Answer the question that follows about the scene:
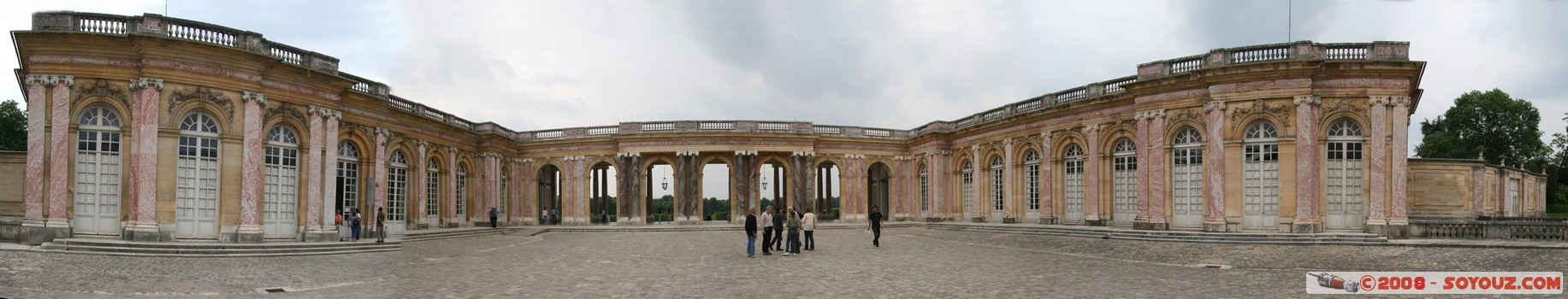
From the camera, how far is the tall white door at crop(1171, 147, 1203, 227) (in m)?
25.4

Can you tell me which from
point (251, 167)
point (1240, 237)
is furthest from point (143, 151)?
point (1240, 237)

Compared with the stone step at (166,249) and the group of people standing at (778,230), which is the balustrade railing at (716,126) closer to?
the group of people standing at (778,230)

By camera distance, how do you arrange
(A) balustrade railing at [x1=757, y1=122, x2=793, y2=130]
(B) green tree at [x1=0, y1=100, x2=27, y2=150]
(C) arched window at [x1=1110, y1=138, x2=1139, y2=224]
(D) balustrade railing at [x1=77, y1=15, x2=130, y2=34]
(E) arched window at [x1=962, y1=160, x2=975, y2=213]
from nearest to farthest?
(D) balustrade railing at [x1=77, y1=15, x2=130, y2=34]
(C) arched window at [x1=1110, y1=138, x2=1139, y2=224]
(E) arched window at [x1=962, y1=160, x2=975, y2=213]
(A) balustrade railing at [x1=757, y1=122, x2=793, y2=130]
(B) green tree at [x1=0, y1=100, x2=27, y2=150]

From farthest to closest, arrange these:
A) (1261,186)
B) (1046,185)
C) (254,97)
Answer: (1046,185) < (1261,186) < (254,97)

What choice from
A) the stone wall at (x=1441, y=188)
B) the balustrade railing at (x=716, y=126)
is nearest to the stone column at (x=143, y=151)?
the balustrade railing at (x=716, y=126)

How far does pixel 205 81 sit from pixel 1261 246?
2268cm

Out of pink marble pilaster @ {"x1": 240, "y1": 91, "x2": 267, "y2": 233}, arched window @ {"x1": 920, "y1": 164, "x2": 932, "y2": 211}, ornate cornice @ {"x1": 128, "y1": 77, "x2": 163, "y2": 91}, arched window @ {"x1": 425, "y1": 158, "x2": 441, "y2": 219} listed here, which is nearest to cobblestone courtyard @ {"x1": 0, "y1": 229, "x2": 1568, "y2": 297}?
pink marble pilaster @ {"x1": 240, "y1": 91, "x2": 267, "y2": 233}

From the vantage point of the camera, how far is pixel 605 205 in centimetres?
4694

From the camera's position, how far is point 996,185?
35.1m

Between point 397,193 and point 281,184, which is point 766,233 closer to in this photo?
point 281,184

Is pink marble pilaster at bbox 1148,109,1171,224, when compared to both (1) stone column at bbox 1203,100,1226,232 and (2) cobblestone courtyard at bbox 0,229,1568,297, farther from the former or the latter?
(2) cobblestone courtyard at bbox 0,229,1568,297

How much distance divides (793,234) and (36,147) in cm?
1524

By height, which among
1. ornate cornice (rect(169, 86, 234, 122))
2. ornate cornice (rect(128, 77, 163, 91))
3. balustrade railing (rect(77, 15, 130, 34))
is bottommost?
ornate cornice (rect(169, 86, 234, 122))

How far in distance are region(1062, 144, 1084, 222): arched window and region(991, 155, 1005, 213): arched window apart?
11.6 ft
